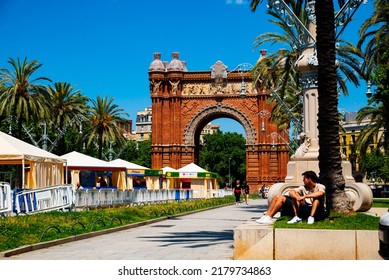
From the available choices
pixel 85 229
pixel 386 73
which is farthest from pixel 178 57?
pixel 85 229

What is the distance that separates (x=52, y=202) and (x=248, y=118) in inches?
2004

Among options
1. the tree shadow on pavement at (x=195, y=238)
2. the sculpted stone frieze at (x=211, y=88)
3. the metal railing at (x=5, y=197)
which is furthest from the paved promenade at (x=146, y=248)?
the sculpted stone frieze at (x=211, y=88)

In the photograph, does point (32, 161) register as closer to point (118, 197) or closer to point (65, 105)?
point (118, 197)

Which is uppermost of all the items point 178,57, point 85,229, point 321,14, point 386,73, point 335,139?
point 178,57

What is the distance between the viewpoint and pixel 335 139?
12.5m

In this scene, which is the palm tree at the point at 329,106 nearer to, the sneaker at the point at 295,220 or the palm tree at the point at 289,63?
the sneaker at the point at 295,220

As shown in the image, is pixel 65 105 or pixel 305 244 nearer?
pixel 305 244

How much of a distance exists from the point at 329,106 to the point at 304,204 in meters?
2.00

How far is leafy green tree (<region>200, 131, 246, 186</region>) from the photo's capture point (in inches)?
4631

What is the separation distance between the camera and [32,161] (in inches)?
1033

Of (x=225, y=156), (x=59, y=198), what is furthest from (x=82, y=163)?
(x=225, y=156)

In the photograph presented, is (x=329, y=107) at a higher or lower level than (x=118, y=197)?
higher

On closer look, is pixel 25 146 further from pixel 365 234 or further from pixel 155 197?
pixel 365 234

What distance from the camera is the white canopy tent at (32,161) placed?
2422 centimetres
